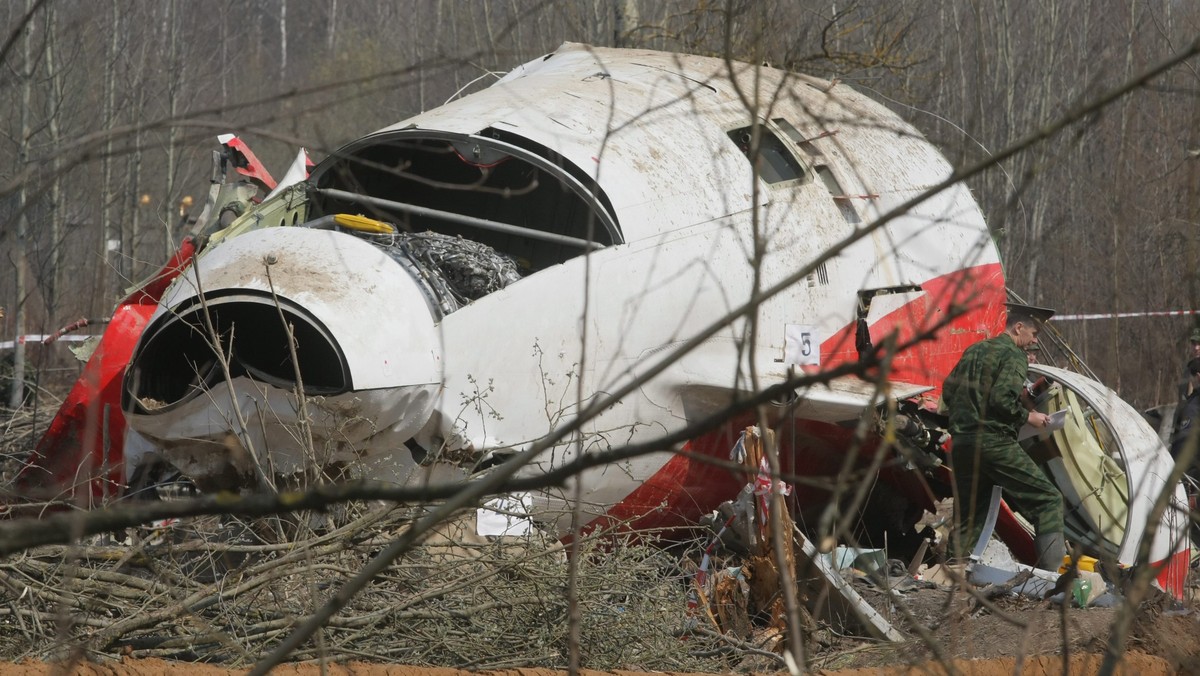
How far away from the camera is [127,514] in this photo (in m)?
2.01

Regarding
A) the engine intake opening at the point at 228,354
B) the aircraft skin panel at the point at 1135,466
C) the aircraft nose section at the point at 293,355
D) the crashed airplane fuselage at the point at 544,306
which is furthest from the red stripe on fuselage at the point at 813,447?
the engine intake opening at the point at 228,354

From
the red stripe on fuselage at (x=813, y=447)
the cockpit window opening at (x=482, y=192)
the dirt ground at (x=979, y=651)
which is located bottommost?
the dirt ground at (x=979, y=651)

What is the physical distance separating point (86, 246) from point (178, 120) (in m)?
21.9

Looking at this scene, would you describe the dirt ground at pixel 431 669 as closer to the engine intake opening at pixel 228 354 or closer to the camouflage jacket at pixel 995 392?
the engine intake opening at pixel 228 354

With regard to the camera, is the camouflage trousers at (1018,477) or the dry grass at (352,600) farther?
the camouflage trousers at (1018,477)

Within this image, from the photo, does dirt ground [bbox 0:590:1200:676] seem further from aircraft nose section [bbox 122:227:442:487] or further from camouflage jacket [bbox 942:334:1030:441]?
aircraft nose section [bbox 122:227:442:487]

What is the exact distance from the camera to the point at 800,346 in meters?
6.87

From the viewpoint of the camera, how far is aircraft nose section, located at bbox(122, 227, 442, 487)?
18.4 ft

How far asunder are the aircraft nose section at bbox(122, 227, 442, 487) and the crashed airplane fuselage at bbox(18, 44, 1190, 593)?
1 cm

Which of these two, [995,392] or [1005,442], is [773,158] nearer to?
[995,392]

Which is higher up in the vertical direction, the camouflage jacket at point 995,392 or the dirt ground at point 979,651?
the camouflage jacket at point 995,392

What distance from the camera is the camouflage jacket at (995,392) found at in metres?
7.58

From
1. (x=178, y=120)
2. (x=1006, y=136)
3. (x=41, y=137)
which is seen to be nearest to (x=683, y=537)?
(x=178, y=120)

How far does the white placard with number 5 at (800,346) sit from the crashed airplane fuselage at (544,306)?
0.5 inches
